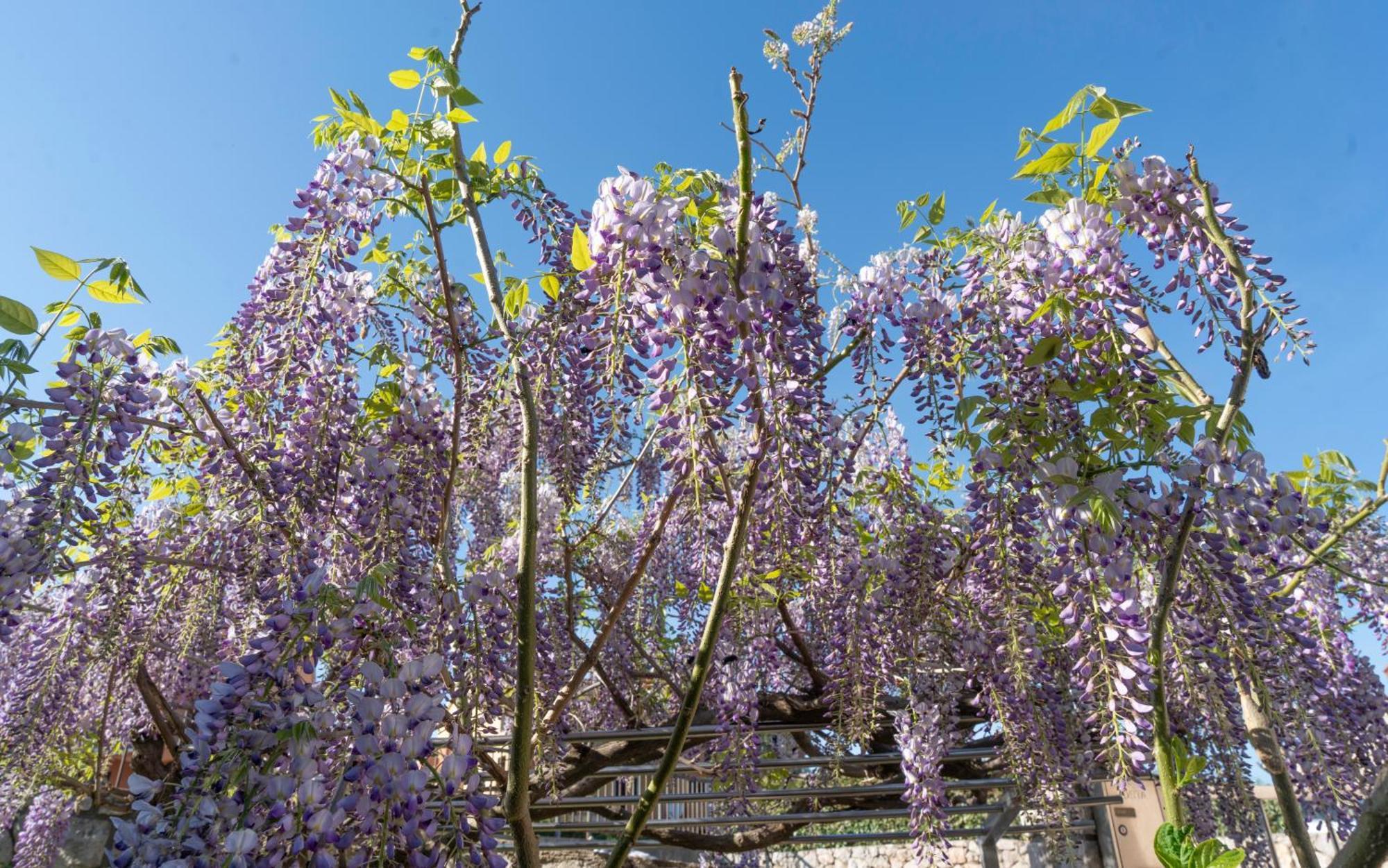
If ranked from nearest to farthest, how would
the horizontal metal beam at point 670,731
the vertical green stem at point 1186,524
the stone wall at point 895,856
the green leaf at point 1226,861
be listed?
the green leaf at point 1226,861 < the vertical green stem at point 1186,524 < the horizontal metal beam at point 670,731 < the stone wall at point 895,856

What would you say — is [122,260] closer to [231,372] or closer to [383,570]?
[231,372]

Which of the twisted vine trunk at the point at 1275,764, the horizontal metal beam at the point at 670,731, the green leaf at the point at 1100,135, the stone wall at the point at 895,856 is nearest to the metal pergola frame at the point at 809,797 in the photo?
the horizontal metal beam at the point at 670,731

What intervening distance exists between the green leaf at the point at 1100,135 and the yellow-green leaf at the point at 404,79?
1691mm

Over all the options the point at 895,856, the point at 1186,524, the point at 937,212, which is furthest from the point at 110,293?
the point at 895,856

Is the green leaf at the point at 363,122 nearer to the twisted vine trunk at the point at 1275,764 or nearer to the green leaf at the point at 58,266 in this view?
the green leaf at the point at 58,266

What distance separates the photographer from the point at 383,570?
1.52 meters

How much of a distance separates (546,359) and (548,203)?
97 cm

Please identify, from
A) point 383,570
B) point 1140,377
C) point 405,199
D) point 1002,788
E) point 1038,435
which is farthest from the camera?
point 1002,788

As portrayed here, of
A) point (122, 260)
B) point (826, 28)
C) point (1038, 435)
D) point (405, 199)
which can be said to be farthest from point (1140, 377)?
point (122, 260)

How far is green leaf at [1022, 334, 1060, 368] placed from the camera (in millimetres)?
1919

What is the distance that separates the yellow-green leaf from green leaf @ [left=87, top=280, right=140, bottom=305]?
0.86m

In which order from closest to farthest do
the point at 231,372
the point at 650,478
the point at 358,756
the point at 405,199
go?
the point at 358,756 → the point at 405,199 → the point at 231,372 → the point at 650,478

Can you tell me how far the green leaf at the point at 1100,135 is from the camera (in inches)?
76.8

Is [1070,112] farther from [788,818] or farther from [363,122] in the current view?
[788,818]
